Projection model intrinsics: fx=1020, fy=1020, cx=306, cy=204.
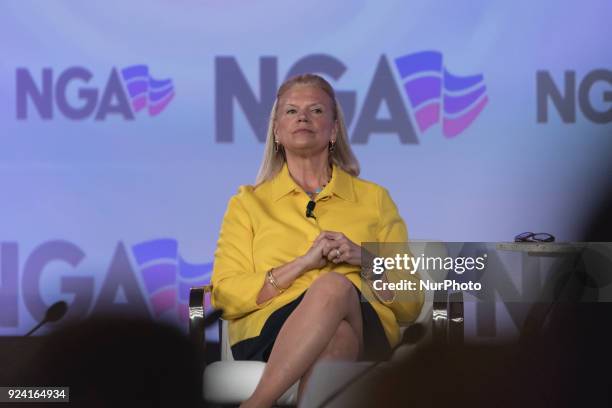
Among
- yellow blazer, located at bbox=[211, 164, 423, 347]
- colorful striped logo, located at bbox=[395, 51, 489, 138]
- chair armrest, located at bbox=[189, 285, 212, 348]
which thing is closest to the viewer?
chair armrest, located at bbox=[189, 285, 212, 348]

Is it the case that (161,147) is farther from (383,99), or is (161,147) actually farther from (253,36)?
(383,99)

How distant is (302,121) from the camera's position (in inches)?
127

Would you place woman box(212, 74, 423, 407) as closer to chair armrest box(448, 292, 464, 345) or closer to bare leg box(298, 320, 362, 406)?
bare leg box(298, 320, 362, 406)

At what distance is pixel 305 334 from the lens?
272 cm

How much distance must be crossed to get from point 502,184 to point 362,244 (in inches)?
55.6

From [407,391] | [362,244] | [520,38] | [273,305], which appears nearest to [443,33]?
[520,38]

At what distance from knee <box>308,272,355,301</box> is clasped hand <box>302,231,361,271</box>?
0.23m

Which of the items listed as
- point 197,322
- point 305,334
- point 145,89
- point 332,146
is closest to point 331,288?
point 305,334

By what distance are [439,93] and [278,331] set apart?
1.74 m

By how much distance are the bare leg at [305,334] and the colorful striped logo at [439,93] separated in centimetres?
173

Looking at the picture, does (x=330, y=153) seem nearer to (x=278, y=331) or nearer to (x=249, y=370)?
(x=278, y=331)

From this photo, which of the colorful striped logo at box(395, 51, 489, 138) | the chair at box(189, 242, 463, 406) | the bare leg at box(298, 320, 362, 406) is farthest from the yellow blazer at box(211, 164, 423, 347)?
the colorful striped logo at box(395, 51, 489, 138)

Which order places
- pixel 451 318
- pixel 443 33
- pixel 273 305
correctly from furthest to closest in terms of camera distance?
pixel 443 33
pixel 273 305
pixel 451 318

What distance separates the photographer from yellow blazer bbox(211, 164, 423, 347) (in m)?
3.10
